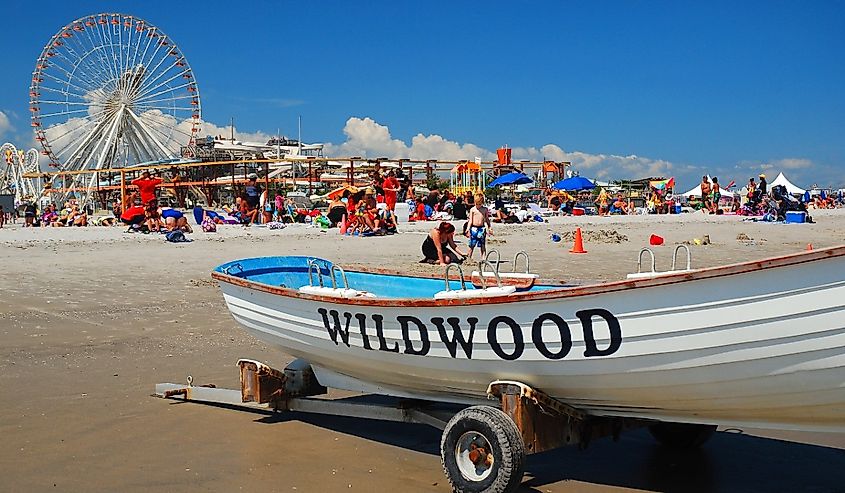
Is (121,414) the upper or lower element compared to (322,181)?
lower

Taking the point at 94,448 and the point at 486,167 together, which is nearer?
the point at 94,448

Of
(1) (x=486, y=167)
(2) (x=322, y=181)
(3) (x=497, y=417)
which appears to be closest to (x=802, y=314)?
(3) (x=497, y=417)

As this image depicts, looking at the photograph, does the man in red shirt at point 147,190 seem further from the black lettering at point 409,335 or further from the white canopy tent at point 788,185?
the white canopy tent at point 788,185

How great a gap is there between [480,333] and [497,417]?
41 cm

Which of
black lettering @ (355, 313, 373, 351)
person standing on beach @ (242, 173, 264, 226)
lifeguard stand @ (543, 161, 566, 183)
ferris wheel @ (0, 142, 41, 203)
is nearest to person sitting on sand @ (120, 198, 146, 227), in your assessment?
person standing on beach @ (242, 173, 264, 226)

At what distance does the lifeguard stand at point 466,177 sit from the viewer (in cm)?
3909

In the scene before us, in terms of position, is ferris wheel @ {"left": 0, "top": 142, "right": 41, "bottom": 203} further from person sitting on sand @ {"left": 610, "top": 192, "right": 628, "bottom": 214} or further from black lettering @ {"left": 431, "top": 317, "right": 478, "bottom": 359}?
black lettering @ {"left": 431, "top": 317, "right": 478, "bottom": 359}

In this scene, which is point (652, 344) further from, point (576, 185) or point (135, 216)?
point (576, 185)

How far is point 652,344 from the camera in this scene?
12.0 ft

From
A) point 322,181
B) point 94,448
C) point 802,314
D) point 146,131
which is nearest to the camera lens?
point 802,314

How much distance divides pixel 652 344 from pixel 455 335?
102cm

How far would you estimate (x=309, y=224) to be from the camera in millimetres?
23516

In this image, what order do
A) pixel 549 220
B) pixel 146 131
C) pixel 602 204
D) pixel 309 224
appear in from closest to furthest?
pixel 309 224
pixel 549 220
pixel 602 204
pixel 146 131

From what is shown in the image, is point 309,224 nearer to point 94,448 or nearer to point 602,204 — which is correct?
point 602,204
